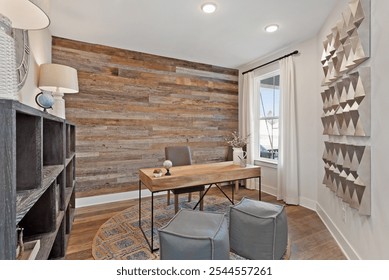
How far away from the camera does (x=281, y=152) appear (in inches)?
137

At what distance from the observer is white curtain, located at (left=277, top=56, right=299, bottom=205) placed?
10.8ft

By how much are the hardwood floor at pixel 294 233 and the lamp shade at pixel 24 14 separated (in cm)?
190

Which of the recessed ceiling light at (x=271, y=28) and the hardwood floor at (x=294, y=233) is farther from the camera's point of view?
the recessed ceiling light at (x=271, y=28)

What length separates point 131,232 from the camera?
2.39 metres

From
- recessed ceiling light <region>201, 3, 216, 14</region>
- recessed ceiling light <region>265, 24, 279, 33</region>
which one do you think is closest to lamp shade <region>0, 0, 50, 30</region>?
recessed ceiling light <region>201, 3, 216, 14</region>

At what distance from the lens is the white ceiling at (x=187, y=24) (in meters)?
2.30

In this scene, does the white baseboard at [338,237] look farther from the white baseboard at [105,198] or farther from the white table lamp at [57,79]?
the white table lamp at [57,79]

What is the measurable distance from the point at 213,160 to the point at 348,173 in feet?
9.03

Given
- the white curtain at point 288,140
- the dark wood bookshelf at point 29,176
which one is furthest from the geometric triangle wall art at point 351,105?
the dark wood bookshelf at point 29,176

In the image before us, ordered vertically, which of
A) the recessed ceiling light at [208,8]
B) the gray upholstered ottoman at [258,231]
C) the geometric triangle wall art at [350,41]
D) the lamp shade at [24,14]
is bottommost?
the gray upholstered ottoman at [258,231]

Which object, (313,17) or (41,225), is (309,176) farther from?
(41,225)

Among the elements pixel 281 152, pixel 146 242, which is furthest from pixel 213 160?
pixel 146 242

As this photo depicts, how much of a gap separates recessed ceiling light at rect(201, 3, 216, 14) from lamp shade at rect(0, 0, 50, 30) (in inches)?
69.1

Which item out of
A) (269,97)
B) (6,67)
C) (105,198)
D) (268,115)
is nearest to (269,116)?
(268,115)
